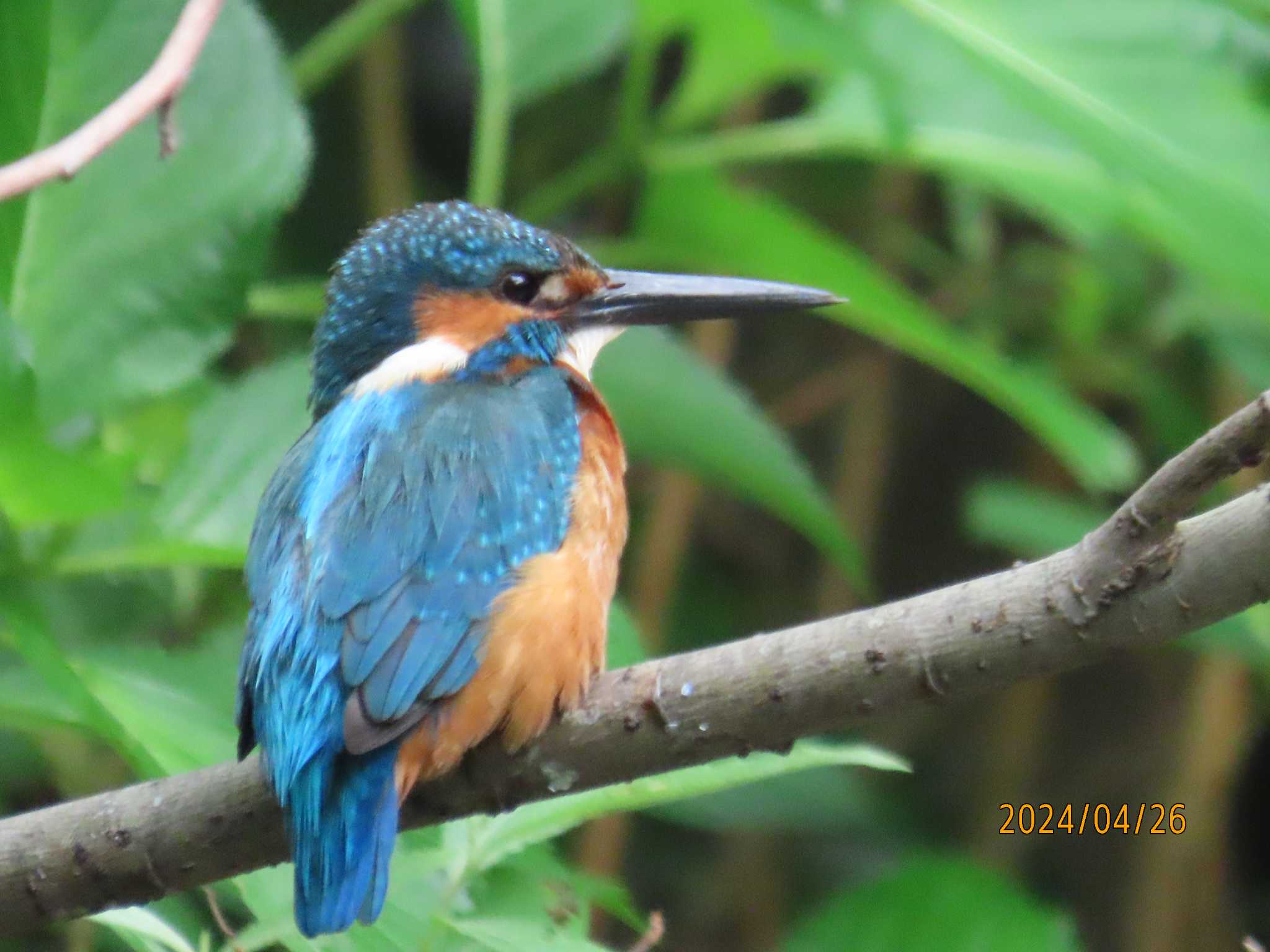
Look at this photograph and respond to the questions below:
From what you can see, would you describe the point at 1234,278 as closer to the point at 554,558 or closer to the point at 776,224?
the point at 776,224

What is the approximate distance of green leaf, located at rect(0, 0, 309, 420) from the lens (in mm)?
1626

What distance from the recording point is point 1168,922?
274 cm

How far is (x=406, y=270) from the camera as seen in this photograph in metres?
1.73

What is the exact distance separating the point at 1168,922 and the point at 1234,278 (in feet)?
4.44

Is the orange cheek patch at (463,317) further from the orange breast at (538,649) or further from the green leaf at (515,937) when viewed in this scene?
the green leaf at (515,937)

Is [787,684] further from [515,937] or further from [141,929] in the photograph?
[141,929]

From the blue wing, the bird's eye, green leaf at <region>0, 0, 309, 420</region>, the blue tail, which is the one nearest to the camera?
the blue tail

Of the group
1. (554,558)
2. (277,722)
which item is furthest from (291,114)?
(277,722)

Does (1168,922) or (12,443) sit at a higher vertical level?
(12,443)

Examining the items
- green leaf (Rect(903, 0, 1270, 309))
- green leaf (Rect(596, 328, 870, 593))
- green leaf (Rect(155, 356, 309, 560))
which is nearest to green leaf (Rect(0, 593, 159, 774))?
green leaf (Rect(155, 356, 309, 560))

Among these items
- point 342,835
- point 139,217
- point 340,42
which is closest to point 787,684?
point 342,835

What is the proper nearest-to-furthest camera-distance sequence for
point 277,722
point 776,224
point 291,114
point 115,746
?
point 277,722 < point 115,746 < point 291,114 < point 776,224

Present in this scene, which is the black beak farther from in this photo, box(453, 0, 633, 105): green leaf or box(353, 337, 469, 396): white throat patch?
box(453, 0, 633, 105): green leaf

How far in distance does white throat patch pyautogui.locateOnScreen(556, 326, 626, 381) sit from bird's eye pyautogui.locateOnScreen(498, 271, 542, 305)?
0.06 m
